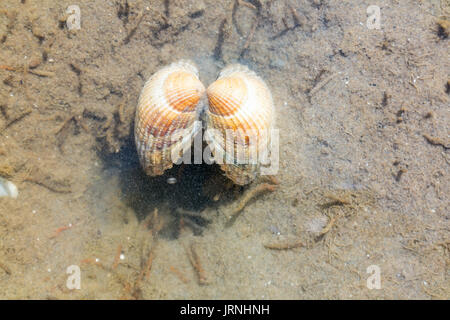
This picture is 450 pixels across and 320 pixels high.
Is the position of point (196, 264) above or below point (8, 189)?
below

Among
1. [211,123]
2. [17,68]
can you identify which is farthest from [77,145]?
[211,123]

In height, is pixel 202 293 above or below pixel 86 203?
below

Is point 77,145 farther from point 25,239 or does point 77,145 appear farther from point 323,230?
point 323,230

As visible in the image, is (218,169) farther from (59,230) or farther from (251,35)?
(59,230)

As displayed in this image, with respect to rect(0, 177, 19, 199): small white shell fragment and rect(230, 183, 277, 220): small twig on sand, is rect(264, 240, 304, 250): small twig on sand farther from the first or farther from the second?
rect(0, 177, 19, 199): small white shell fragment

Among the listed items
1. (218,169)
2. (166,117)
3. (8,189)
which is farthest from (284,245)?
(8,189)
